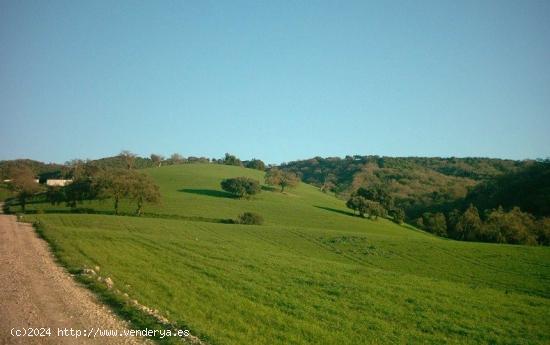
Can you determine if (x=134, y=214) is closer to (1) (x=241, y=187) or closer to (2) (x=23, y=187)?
(2) (x=23, y=187)

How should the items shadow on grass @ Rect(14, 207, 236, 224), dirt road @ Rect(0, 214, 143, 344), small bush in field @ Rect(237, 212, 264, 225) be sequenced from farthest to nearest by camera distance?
shadow on grass @ Rect(14, 207, 236, 224) < small bush in field @ Rect(237, 212, 264, 225) < dirt road @ Rect(0, 214, 143, 344)

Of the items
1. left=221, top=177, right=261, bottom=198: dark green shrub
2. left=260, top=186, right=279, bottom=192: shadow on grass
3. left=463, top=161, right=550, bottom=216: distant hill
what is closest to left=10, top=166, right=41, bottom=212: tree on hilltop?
left=221, top=177, right=261, bottom=198: dark green shrub

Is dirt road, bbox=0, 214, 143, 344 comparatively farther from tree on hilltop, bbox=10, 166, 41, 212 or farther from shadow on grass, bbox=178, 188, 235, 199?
shadow on grass, bbox=178, 188, 235, 199

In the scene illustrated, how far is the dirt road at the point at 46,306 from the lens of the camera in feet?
40.1

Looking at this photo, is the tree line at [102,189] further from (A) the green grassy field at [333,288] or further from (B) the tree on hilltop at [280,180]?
(B) the tree on hilltop at [280,180]

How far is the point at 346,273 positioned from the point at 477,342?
520 inches

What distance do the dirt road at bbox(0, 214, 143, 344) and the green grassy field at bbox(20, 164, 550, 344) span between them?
1.87 metres

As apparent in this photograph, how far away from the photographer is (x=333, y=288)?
75.5 feet

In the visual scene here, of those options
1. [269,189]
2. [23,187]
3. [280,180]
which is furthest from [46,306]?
[280,180]

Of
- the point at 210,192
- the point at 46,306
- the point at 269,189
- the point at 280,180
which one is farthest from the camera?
the point at 280,180

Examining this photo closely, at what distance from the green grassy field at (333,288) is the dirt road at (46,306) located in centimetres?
187

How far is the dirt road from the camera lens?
12219 mm

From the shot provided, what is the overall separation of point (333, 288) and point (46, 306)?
45.4 feet

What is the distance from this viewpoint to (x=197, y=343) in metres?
12.4
